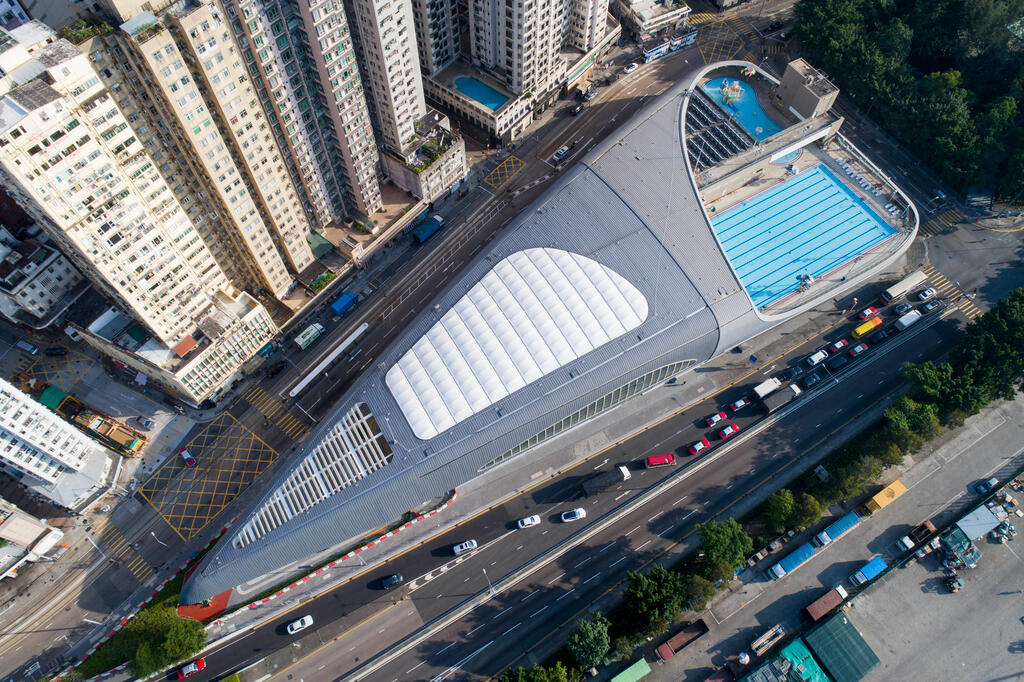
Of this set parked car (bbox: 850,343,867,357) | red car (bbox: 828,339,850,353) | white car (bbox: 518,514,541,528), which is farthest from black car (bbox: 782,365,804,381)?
white car (bbox: 518,514,541,528)

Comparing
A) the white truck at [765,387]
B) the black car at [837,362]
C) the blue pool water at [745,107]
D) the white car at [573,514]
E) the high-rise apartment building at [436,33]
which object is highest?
the high-rise apartment building at [436,33]

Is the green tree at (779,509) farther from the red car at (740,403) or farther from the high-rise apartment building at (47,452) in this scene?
the high-rise apartment building at (47,452)

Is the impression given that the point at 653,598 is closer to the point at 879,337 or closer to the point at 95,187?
the point at 879,337

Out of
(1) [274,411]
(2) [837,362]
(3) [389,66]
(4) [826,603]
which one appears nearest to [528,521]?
(4) [826,603]

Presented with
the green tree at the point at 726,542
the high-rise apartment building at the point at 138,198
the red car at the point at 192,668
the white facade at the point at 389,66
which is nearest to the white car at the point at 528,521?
the green tree at the point at 726,542

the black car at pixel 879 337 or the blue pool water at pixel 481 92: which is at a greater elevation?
the blue pool water at pixel 481 92

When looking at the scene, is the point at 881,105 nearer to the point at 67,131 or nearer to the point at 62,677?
the point at 67,131

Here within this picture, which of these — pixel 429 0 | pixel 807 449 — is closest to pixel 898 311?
pixel 807 449

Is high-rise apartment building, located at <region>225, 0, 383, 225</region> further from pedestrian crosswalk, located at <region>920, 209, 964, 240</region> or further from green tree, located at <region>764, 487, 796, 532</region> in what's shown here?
pedestrian crosswalk, located at <region>920, 209, 964, 240</region>
